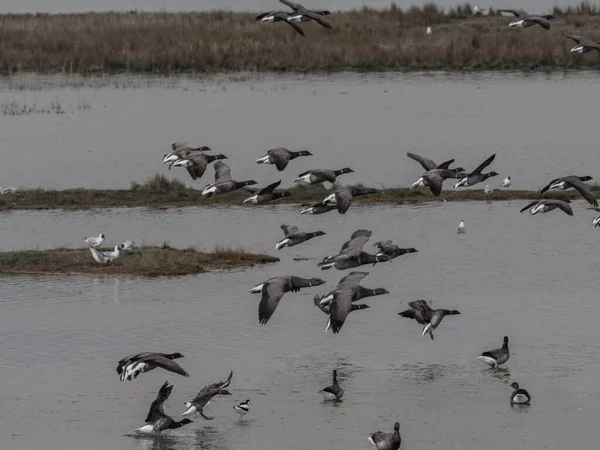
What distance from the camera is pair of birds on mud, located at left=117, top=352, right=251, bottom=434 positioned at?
59.6ft

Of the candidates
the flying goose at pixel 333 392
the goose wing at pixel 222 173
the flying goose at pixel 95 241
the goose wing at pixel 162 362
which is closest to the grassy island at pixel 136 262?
the flying goose at pixel 95 241

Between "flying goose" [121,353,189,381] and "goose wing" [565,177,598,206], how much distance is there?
7.48 m

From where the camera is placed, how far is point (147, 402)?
797 inches

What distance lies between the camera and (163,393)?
59.9 feet

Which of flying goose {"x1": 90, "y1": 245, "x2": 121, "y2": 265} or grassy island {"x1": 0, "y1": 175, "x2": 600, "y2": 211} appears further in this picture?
grassy island {"x1": 0, "y1": 175, "x2": 600, "y2": 211}

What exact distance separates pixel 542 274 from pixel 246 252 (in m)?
5.88

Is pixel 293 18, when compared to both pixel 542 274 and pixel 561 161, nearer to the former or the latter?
pixel 542 274

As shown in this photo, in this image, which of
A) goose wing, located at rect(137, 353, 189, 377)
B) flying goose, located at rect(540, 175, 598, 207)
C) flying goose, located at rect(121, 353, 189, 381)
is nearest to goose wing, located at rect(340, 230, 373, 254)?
flying goose, located at rect(540, 175, 598, 207)

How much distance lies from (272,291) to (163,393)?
224cm

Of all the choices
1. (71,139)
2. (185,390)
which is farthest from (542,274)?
(71,139)

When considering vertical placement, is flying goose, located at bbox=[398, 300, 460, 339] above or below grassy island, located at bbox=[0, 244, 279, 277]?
above

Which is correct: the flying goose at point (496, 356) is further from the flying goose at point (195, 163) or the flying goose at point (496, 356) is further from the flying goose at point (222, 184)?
the flying goose at point (195, 163)

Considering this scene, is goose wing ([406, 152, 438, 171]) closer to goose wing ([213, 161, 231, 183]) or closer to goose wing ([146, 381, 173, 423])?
goose wing ([213, 161, 231, 183])

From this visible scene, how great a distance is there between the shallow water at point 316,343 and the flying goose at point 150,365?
62cm
